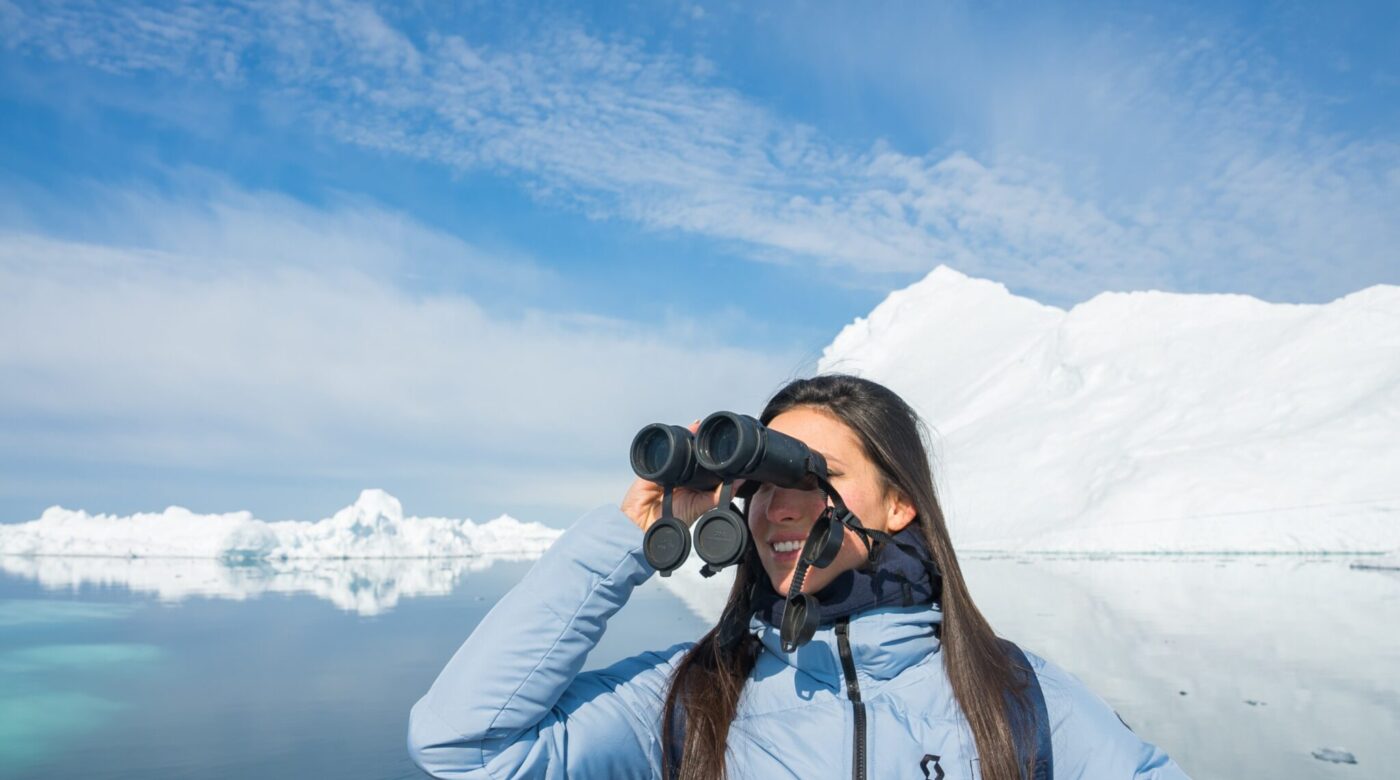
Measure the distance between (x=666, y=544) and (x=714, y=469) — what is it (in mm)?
133

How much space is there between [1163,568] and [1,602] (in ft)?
77.2

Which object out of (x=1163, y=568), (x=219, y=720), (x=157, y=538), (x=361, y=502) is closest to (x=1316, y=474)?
(x=1163, y=568)

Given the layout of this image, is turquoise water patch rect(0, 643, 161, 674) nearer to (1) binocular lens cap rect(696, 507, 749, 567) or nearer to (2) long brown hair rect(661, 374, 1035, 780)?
(2) long brown hair rect(661, 374, 1035, 780)

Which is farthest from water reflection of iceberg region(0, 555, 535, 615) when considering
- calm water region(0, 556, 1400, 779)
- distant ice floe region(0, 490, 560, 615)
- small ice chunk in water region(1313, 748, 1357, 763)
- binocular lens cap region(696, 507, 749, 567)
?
binocular lens cap region(696, 507, 749, 567)

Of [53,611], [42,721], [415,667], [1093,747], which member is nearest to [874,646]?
[1093,747]

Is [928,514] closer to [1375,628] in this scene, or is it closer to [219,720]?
[219,720]

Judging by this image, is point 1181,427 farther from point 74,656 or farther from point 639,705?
point 639,705

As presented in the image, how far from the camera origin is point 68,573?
2827 centimetres

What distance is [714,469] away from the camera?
1.41 meters

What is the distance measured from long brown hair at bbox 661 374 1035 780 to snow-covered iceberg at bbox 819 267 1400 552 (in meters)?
23.5

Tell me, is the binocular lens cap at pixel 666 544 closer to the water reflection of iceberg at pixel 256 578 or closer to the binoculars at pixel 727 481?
the binoculars at pixel 727 481

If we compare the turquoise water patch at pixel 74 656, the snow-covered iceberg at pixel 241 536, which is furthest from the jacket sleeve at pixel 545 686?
the snow-covered iceberg at pixel 241 536

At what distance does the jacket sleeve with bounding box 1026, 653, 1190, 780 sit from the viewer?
1.33m

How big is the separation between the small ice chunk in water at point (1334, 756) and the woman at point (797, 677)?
486 centimetres
